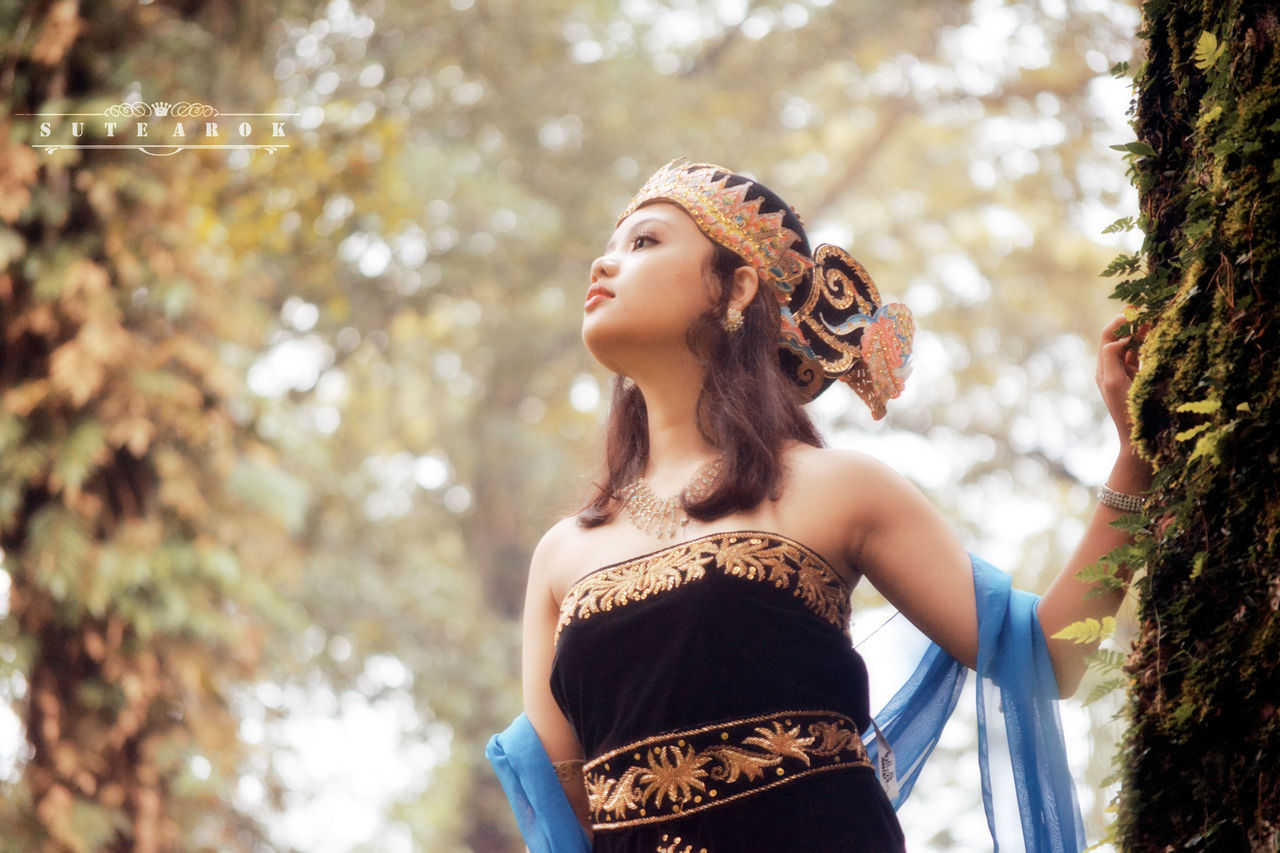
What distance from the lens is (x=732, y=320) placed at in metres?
2.27

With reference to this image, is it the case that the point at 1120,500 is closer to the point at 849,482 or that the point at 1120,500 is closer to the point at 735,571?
the point at 849,482

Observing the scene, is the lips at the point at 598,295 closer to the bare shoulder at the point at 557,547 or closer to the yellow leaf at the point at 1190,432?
the bare shoulder at the point at 557,547

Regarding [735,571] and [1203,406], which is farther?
[735,571]

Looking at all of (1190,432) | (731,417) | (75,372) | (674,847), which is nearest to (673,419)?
(731,417)

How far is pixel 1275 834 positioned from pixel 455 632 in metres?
9.15

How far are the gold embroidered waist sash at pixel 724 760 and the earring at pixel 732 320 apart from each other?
73 cm

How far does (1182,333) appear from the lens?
52.0 inches

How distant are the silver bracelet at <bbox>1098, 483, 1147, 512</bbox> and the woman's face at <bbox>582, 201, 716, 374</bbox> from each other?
0.79 meters

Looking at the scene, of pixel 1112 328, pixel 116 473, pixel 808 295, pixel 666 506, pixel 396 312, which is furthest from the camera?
pixel 396 312

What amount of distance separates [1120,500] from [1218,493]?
17.7 inches

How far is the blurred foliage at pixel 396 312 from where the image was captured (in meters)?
4.27

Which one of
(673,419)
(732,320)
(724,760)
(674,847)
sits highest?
(732,320)

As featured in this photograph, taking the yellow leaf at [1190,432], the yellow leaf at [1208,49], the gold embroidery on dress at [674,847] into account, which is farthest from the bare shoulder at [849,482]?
the yellow leaf at [1208,49]

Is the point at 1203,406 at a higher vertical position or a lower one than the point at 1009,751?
higher
